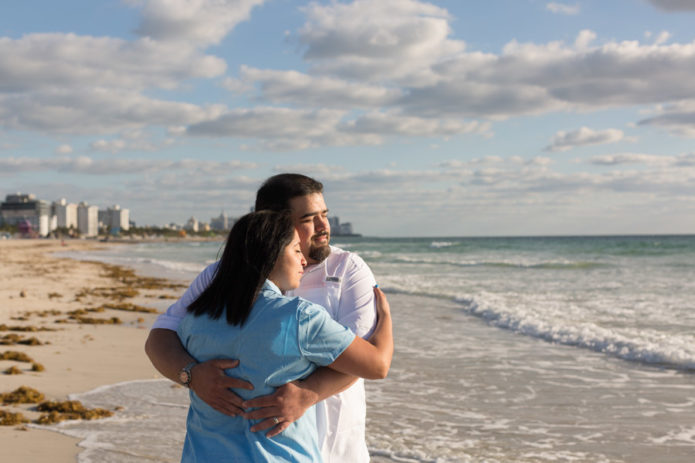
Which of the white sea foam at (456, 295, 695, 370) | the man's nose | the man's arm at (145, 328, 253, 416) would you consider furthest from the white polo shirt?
the white sea foam at (456, 295, 695, 370)

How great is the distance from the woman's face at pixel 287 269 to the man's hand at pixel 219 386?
0.28m

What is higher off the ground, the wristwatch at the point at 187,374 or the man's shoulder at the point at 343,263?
the man's shoulder at the point at 343,263

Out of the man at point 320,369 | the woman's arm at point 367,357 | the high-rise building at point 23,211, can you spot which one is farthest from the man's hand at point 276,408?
the high-rise building at point 23,211

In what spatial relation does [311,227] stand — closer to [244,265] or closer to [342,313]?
[342,313]

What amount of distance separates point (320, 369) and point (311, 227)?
1.98 ft

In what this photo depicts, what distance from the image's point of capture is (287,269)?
1896mm

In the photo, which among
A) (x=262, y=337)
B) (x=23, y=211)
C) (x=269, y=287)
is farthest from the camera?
(x=23, y=211)

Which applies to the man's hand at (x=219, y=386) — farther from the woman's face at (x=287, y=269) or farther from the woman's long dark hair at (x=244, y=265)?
the woman's face at (x=287, y=269)

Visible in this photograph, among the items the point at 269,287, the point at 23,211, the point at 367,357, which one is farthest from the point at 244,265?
the point at 23,211

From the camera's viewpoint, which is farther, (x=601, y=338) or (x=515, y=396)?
(x=601, y=338)

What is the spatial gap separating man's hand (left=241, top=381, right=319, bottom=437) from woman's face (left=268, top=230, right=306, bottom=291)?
A: 30cm

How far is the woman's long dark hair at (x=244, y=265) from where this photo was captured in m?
1.76

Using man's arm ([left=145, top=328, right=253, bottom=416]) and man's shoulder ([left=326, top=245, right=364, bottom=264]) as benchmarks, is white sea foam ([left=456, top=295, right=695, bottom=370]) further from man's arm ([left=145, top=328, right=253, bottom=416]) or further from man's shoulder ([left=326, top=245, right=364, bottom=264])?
man's arm ([left=145, top=328, right=253, bottom=416])

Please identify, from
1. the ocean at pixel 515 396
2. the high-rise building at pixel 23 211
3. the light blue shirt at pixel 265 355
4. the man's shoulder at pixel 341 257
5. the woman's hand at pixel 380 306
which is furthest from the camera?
the high-rise building at pixel 23 211
